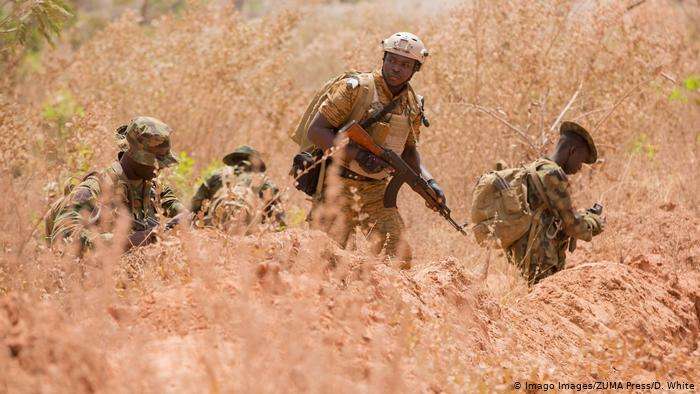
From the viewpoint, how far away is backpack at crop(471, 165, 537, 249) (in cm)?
671

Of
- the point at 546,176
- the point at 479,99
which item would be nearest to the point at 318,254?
the point at 546,176

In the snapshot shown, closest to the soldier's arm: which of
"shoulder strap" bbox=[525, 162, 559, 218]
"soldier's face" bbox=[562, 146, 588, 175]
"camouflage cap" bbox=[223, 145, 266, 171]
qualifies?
"shoulder strap" bbox=[525, 162, 559, 218]

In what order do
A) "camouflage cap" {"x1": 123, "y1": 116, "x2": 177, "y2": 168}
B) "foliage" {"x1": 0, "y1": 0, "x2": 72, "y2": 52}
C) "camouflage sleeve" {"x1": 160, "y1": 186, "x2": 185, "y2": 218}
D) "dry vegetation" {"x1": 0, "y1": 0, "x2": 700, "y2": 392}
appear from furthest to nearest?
"foliage" {"x1": 0, "y1": 0, "x2": 72, "y2": 52}
"camouflage sleeve" {"x1": 160, "y1": 186, "x2": 185, "y2": 218}
"camouflage cap" {"x1": 123, "y1": 116, "x2": 177, "y2": 168}
"dry vegetation" {"x1": 0, "y1": 0, "x2": 700, "y2": 392}

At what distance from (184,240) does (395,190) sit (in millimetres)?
2170

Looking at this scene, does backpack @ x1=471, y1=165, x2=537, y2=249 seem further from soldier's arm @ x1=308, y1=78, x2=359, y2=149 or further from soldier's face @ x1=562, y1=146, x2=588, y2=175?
soldier's arm @ x1=308, y1=78, x2=359, y2=149

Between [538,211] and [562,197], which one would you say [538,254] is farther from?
[562,197]

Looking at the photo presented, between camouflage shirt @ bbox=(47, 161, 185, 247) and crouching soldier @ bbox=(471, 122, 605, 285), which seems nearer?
camouflage shirt @ bbox=(47, 161, 185, 247)

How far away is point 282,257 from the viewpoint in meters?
4.13

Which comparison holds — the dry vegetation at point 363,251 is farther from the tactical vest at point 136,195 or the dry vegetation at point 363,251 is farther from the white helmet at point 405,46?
the white helmet at point 405,46

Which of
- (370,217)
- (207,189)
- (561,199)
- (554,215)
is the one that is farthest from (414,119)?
(207,189)

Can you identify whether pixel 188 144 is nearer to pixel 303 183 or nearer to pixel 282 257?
pixel 303 183

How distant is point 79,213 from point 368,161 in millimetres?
1653

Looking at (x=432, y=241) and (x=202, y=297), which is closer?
(x=202, y=297)

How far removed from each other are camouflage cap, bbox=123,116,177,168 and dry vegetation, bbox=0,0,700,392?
2.32 feet
